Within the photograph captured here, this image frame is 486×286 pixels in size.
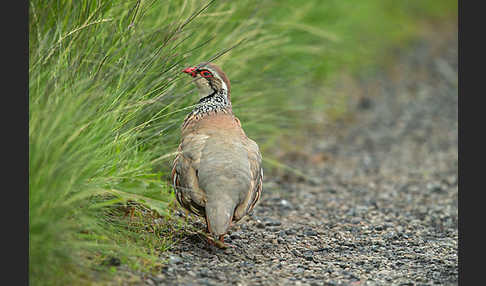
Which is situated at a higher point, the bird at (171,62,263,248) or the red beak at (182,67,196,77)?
the red beak at (182,67,196,77)

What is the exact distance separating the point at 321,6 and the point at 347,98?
2.00 m

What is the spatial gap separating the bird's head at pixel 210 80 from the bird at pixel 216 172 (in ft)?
0.34

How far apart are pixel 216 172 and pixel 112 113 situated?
2.36ft

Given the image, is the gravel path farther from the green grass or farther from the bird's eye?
the bird's eye

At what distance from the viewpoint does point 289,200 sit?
6.17 meters

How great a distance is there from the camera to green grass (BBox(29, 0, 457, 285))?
10.7 feet

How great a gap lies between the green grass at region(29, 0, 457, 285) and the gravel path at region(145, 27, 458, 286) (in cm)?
41

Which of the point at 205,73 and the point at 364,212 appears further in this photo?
the point at 364,212

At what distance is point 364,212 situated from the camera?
5953 mm

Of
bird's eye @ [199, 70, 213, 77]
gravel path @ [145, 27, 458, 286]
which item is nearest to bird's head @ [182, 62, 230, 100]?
bird's eye @ [199, 70, 213, 77]

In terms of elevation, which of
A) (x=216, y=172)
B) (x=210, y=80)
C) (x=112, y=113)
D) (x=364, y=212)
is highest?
(x=112, y=113)

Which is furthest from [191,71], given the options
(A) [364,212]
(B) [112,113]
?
(A) [364,212]

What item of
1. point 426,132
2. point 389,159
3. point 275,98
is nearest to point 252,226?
point 275,98

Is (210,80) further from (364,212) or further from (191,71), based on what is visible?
(364,212)
